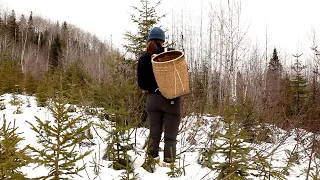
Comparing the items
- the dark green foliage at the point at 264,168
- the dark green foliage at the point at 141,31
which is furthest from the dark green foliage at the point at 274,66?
the dark green foliage at the point at 264,168

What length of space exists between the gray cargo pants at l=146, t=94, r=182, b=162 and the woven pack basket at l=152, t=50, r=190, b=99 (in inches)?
6.1

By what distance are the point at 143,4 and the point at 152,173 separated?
5.57m

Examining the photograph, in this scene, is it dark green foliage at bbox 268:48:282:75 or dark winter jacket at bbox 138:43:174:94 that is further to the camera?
dark green foliage at bbox 268:48:282:75

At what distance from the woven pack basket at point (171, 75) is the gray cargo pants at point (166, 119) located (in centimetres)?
16

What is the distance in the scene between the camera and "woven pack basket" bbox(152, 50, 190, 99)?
2814 millimetres

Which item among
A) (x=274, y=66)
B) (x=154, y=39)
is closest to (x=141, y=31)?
(x=154, y=39)

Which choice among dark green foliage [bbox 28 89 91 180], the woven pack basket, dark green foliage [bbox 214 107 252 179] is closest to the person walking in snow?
the woven pack basket

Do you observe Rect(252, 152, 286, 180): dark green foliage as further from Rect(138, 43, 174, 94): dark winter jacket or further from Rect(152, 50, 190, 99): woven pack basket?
Rect(138, 43, 174, 94): dark winter jacket

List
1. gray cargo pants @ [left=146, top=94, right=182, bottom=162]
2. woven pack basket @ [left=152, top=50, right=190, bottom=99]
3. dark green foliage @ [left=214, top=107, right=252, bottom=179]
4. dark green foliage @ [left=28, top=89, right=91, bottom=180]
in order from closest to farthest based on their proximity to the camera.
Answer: dark green foliage @ [left=28, top=89, right=91, bottom=180], dark green foliage @ [left=214, top=107, right=252, bottom=179], woven pack basket @ [left=152, top=50, right=190, bottom=99], gray cargo pants @ [left=146, top=94, right=182, bottom=162]

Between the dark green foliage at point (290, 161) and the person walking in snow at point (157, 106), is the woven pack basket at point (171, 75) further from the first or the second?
the dark green foliage at point (290, 161)

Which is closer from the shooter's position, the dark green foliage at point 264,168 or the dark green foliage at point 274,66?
the dark green foliage at point 264,168

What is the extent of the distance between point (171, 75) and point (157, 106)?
0.51 meters

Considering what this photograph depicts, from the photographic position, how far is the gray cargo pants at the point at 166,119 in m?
3.09

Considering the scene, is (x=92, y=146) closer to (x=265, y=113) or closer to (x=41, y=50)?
(x=265, y=113)
